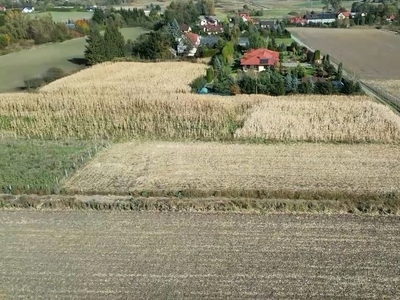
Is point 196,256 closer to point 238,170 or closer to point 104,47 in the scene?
point 238,170

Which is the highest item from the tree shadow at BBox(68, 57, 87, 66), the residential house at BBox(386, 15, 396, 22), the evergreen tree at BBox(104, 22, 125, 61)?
the evergreen tree at BBox(104, 22, 125, 61)

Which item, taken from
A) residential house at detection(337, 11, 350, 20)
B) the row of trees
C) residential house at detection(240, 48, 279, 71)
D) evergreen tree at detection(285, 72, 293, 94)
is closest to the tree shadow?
the row of trees

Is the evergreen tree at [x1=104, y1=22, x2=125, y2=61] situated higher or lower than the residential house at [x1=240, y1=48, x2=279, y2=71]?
higher

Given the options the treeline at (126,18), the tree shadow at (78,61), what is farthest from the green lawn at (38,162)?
the treeline at (126,18)

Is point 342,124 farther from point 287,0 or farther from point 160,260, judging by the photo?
point 287,0

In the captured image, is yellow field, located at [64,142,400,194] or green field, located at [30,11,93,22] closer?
yellow field, located at [64,142,400,194]

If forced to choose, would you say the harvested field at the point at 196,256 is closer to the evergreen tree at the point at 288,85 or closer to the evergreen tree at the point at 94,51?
the evergreen tree at the point at 288,85

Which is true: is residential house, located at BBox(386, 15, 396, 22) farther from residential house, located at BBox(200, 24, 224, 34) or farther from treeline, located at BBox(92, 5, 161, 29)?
treeline, located at BBox(92, 5, 161, 29)
